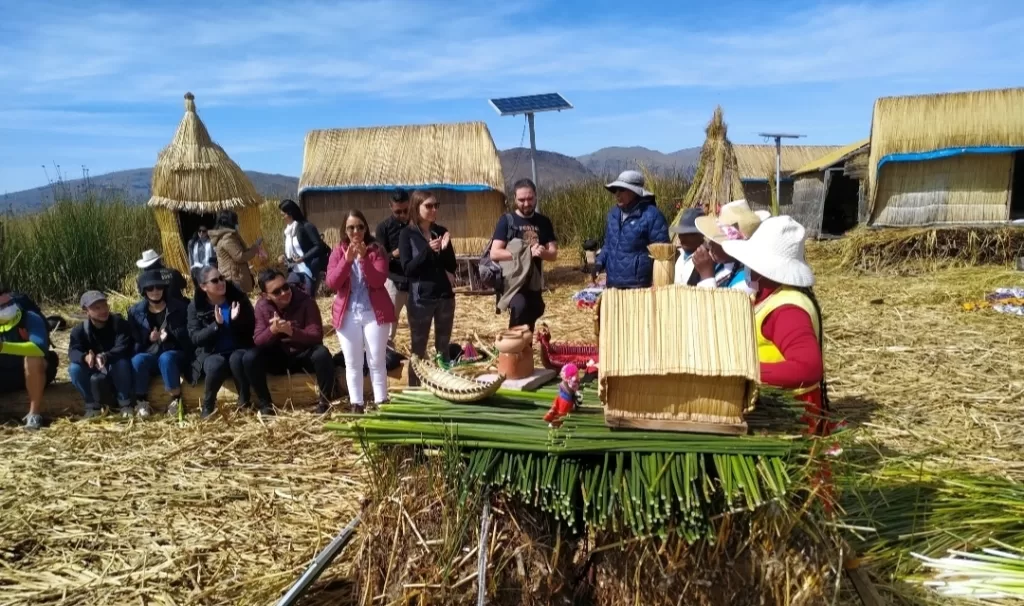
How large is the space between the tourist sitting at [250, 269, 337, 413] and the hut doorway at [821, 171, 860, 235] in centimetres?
1548

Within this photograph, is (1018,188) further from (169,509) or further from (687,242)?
(169,509)

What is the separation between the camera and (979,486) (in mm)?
3496

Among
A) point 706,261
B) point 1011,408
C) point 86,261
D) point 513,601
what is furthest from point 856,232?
point 86,261

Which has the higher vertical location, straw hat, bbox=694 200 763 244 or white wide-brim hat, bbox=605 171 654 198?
white wide-brim hat, bbox=605 171 654 198

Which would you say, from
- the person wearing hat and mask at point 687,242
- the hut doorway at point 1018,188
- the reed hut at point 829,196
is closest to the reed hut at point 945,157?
the hut doorway at point 1018,188

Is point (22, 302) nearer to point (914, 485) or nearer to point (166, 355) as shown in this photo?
point (166, 355)

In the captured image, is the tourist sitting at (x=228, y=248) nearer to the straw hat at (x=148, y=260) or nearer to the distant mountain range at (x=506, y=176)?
the straw hat at (x=148, y=260)

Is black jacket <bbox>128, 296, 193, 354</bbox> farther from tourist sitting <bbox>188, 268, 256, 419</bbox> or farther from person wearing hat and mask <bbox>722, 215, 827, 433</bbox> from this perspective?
person wearing hat and mask <bbox>722, 215, 827, 433</bbox>

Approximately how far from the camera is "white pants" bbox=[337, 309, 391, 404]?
537 cm

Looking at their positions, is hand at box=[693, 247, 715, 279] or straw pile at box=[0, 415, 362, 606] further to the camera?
hand at box=[693, 247, 715, 279]

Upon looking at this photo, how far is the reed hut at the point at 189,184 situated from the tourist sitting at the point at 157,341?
248 inches

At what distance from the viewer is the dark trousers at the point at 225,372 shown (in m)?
5.71

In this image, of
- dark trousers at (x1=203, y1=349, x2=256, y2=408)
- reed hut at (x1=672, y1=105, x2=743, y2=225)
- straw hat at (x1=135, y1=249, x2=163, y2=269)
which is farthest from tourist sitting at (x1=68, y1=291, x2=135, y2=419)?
reed hut at (x1=672, y1=105, x2=743, y2=225)

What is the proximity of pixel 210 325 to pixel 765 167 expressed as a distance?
71.2 ft
